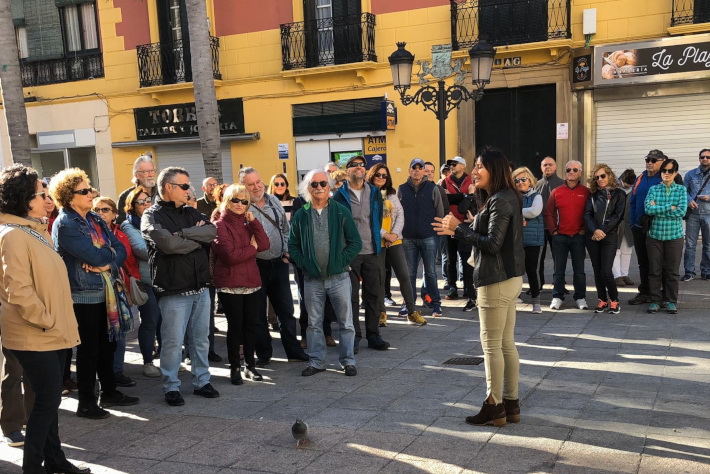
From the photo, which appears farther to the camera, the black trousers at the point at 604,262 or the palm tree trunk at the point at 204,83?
the palm tree trunk at the point at 204,83

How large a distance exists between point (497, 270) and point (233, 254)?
2.36 meters

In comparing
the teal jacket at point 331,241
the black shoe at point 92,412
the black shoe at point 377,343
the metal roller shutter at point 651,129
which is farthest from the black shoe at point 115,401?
the metal roller shutter at point 651,129

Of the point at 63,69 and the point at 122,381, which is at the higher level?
the point at 63,69

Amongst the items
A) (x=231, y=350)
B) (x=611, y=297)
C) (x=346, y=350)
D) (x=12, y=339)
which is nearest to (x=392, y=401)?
(x=346, y=350)

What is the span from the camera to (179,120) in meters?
19.2

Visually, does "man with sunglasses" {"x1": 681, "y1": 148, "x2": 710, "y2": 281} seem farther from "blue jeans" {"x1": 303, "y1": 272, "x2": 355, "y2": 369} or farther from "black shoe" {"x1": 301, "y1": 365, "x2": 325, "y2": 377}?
"black shoe" {"x1": 301, "y1": 365, "x2": 325, "y2": 377}

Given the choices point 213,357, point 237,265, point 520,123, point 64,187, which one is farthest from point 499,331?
point 520,123

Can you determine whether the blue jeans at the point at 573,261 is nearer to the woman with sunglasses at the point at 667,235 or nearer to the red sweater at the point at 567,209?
the red sweater at the point at 567,209

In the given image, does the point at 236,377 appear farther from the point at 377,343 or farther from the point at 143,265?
the point at 377,343

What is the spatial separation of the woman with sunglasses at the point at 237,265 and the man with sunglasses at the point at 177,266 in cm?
25

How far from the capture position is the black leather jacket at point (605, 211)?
323 inches

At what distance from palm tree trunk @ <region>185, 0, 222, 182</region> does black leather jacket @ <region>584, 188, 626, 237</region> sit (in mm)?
7662

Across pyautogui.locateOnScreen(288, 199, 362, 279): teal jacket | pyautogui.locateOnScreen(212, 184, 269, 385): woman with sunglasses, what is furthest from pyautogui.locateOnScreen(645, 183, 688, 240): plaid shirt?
pyautogui.locateOnScreen(212, 184, 269, 385): woman with sunglasses

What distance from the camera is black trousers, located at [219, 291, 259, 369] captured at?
19.7 ft
